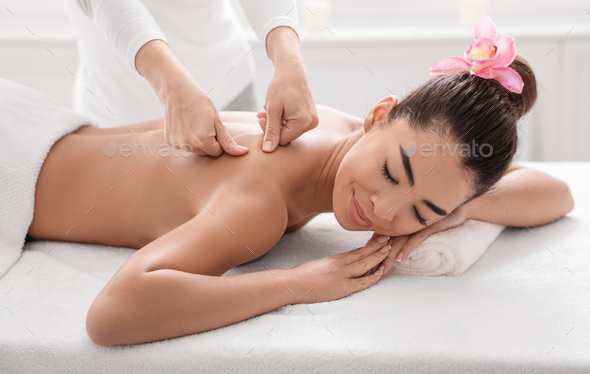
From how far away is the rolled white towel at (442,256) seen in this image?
1054mm

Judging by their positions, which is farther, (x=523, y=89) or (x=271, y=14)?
(x=271, y=14)

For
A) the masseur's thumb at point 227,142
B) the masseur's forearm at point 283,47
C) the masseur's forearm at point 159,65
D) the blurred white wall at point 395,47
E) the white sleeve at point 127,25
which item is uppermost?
the white sleeve at point 127,25

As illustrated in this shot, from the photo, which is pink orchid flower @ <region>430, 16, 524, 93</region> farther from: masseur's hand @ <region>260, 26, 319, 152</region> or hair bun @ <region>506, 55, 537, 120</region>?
masseur's hand @ <region>260, 26, 319, 152</region>

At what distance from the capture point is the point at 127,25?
1.04 metres

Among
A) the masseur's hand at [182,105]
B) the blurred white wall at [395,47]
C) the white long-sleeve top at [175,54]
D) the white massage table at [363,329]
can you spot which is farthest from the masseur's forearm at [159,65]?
the blurred white wall at [395,47]

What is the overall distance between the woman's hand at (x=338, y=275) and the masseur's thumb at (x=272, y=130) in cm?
27

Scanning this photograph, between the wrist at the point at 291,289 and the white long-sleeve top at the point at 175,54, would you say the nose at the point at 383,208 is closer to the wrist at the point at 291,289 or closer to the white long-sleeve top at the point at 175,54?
the wrist at the point at 291,289

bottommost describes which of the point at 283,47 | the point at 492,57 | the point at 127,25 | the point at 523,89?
the point at 523,89

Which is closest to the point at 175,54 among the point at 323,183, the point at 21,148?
the point at 21,148

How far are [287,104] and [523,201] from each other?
2.21ft

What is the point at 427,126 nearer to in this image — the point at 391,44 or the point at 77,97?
the point at 77,97

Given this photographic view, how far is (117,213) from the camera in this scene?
116cm

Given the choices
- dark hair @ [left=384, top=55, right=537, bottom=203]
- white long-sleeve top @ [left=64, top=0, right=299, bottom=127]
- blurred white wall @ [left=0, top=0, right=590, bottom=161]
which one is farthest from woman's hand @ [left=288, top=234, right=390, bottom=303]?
blurred white wall @ [left=0, top=0, right=590, bottom=161]

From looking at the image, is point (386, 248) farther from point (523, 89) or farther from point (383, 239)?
point (523, 89)
